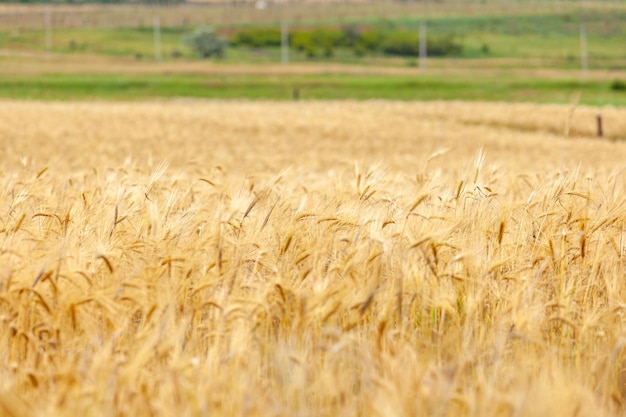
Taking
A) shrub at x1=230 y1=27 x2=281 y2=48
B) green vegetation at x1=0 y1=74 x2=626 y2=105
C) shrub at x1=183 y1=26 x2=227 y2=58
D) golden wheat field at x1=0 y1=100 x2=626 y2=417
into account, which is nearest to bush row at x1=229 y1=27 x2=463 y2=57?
shrub at x1=230 y1=27 x2=281 y2=48

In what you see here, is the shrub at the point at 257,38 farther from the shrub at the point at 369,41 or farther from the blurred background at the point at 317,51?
the shrub at the point at 369,41

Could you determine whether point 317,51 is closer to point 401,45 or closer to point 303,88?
point 401,45

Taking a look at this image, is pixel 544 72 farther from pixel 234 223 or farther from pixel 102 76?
pixel 234 223

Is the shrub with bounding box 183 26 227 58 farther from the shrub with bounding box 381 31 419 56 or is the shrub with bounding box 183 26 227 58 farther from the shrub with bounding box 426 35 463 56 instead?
the shrub with bounding box 426 35 463 56

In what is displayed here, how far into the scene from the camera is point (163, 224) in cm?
341

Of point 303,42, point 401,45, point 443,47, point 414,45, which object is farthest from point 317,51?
point 443,47

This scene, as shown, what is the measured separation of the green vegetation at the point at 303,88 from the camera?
124 feet

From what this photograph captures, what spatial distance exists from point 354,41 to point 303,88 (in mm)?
33804

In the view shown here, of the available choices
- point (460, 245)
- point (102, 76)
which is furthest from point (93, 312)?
point (102, 76)

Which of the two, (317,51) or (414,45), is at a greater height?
(414,45)

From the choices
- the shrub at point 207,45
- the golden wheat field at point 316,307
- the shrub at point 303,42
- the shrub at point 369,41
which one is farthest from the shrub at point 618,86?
the golden wheat field at point 316,307

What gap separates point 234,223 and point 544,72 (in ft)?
157

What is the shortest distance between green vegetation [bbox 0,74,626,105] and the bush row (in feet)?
93.8

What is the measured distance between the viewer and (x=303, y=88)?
133ft
